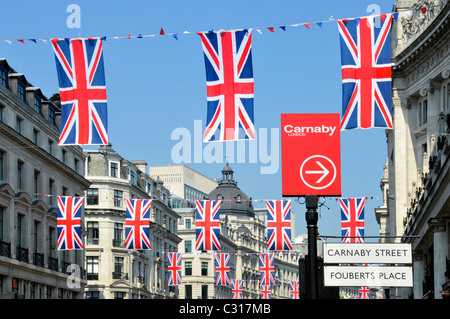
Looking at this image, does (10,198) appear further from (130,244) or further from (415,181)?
(415,181)

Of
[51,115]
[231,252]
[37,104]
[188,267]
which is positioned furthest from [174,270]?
[231,252]

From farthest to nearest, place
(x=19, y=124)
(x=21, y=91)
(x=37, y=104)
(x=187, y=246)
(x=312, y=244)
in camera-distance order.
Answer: (x=187, y=246), (x=37, y=104), (x=21, y=91), (x=19, y=124), (x=312, y=244)

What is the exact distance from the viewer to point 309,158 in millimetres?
16078

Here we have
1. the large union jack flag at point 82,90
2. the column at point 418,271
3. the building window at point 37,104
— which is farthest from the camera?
the building window at point 37,104

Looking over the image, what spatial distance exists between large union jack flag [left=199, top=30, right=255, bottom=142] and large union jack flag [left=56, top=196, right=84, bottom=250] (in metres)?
23.8

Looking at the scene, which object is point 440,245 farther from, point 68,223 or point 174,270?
point 174,270

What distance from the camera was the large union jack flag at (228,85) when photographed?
25.8 m

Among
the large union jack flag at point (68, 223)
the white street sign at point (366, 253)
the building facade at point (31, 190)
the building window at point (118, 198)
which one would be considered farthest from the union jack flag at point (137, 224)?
the building window at point (118, 198)

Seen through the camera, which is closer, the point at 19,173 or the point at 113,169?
the point at 19,173

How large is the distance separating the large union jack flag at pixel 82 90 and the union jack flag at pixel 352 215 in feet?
76.3

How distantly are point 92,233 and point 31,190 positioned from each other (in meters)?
31.9

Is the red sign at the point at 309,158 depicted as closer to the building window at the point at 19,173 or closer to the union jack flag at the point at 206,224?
the union jack flag at the point at 206,224

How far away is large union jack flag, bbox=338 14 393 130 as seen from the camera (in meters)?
25.6

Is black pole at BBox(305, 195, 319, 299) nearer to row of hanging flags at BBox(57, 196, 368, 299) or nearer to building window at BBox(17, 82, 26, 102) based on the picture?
row of hanging flags at BBox(57, 196, 368, 299)
